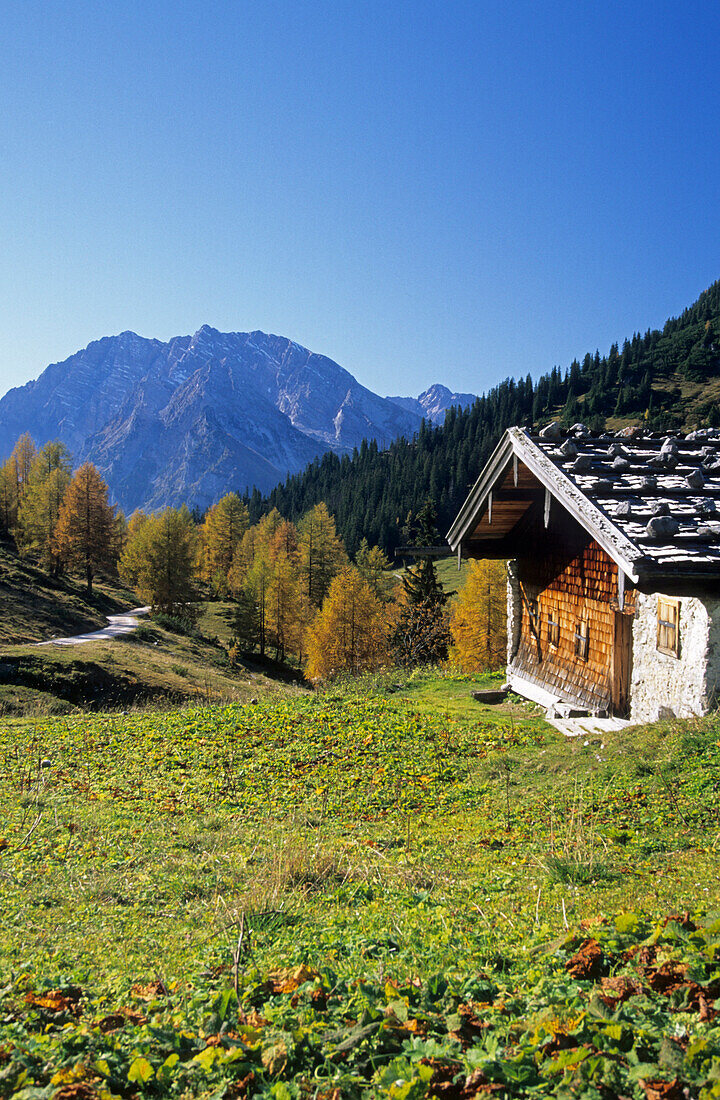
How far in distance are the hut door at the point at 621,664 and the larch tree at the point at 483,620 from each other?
2669 cm

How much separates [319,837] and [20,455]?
7648 centimetres

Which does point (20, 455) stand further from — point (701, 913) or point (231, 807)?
point (701, 913)

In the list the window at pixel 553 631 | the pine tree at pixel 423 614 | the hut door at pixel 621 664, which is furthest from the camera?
the pine tree at pixel 423 614

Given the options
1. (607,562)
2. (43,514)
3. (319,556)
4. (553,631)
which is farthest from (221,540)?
(607,562)

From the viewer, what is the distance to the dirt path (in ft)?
123

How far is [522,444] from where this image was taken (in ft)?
40.0

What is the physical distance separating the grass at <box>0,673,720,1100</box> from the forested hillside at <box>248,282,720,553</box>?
10999 cm

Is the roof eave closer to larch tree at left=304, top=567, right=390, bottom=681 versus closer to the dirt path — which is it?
the dirt path

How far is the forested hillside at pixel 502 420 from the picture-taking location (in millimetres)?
131625

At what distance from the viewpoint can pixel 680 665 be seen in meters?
9.59

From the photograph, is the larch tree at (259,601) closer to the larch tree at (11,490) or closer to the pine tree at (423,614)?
the pine tree at (423,614)

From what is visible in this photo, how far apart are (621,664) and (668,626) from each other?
2310mm

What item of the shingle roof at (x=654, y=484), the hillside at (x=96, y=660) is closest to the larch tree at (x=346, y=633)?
the hillside at (x=96, y=660)

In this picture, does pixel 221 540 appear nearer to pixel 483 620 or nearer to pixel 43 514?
pixel 43 514
